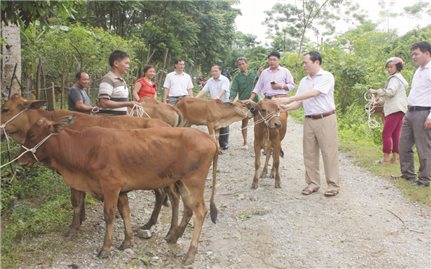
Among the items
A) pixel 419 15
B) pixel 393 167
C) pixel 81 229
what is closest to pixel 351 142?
pixel 393 167

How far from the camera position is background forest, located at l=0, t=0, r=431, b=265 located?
5.16 meters

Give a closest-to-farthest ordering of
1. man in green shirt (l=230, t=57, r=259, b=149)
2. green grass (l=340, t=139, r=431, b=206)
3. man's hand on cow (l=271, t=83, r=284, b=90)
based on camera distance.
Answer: green grass (l=340, t=139, r=431, b=206) < man's hand on cow (l=271, t=83, r=284, b=90) < man in green shirt (l=230, t=57, r=259, b=149)

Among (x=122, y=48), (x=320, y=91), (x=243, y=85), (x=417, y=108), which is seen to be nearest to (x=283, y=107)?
(x=320, y=91)

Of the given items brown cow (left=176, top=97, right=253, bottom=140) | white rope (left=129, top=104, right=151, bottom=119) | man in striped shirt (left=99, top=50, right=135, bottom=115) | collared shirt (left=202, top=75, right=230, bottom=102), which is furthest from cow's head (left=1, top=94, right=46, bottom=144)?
collared shirt (left=202, top=75, right=230, bottom=102)

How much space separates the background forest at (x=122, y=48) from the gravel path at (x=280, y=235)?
47cm

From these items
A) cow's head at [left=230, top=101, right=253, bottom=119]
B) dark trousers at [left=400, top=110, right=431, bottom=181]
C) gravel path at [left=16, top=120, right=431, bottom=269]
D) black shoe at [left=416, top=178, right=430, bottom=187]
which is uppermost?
cow's head at [left=230, top=101, right=253, bottom=119]

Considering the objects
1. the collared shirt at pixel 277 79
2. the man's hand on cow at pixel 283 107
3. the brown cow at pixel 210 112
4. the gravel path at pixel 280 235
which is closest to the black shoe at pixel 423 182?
the gravel path at pixel 280 235

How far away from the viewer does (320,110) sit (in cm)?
679

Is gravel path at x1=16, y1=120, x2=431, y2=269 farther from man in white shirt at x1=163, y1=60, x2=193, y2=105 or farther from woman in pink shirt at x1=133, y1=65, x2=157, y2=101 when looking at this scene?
man in white shirt at x1=163, y1=60, x2=193, y2=105

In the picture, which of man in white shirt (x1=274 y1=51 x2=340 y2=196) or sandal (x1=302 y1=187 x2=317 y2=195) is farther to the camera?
sandal (x1=302 y1=187 x2=317 y2=195)

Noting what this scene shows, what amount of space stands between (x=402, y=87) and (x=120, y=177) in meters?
5.86

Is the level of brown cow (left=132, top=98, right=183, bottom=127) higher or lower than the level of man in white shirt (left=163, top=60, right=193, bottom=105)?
lower

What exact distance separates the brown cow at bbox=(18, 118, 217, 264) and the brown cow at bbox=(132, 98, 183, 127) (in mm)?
2285

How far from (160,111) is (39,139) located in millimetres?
2796
